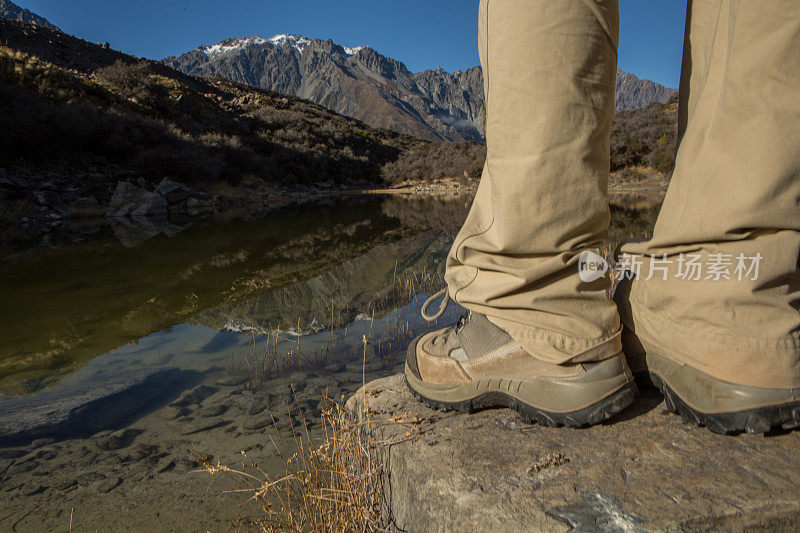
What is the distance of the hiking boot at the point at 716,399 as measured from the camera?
0.92 meters

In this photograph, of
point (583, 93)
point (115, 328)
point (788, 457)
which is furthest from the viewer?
point (115, 328)

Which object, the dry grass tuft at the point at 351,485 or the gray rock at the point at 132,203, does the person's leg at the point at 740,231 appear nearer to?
the dry grass tuft at the point at 351,485

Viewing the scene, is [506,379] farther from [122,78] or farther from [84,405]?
[122,78]

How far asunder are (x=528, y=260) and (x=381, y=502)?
81 cm

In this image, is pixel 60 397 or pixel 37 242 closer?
pixel 60 397

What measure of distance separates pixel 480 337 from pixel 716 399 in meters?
0.55

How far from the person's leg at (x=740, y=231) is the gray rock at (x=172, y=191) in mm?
17853

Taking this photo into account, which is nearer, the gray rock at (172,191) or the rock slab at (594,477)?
the rock slab at (594,477)

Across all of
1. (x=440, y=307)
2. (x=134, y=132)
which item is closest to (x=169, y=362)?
(x=440, y=307)

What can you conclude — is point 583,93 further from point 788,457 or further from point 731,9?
point 788,457

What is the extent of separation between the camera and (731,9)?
94cm

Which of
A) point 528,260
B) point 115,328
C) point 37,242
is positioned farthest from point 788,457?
point 37,242

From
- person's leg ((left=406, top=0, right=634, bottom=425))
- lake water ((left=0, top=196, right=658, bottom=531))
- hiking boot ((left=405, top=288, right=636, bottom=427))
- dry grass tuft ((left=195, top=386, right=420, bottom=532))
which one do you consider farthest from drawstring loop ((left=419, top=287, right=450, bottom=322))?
lake water ((left=0, top=196, right=658, bottom=531))

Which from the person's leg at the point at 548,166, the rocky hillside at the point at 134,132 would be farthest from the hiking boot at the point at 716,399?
the rocky hillside at the point at 134,132
